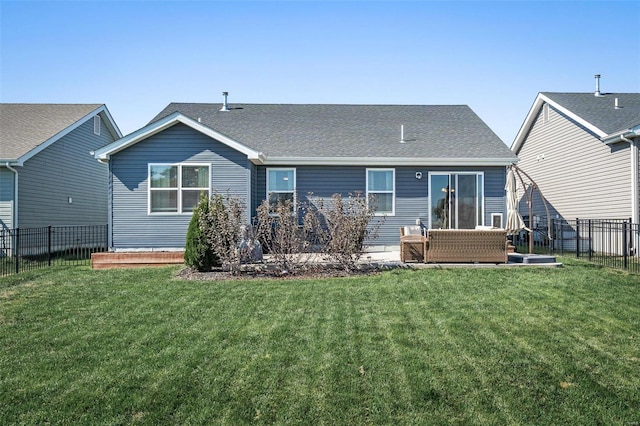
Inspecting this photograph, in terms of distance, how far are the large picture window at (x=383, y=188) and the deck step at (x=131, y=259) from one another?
622cm

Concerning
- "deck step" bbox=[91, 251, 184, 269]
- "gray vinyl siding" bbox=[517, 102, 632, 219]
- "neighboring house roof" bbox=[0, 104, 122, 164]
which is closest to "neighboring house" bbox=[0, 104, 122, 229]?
"neighboring house roof" bbox=[0, 104, 122, 164]

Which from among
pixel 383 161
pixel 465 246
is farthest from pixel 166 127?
pixel 465 246

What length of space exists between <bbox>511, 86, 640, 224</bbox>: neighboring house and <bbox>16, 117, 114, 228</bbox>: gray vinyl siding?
60.5 feet

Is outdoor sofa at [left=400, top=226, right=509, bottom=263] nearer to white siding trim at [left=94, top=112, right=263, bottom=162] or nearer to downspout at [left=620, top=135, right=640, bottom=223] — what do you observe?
white siding trim at [left=94, top=112, right=263, bottom=162]

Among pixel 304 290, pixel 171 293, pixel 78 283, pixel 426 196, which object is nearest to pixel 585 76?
pixel 426 196

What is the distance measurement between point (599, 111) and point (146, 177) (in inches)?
613

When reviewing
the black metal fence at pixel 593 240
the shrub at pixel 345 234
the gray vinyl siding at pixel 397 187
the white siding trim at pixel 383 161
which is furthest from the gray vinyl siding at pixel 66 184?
the black metal fence at pixel 593 240

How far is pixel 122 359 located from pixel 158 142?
8.99 m

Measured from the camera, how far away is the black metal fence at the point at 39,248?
11.0 metres

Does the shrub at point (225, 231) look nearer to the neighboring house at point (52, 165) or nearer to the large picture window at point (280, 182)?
the large picture window at point (280, 182)

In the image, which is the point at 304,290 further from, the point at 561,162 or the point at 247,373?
the point at 561,162

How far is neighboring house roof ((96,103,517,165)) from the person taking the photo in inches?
539

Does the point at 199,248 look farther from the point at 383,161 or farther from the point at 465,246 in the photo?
the point at 383,161

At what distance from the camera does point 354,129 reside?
52.7 ft
